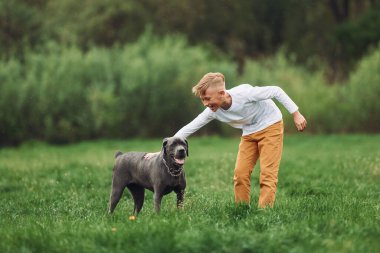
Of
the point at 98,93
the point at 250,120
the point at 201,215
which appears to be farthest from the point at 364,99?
the point at 201,215

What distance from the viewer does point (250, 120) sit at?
881 cm

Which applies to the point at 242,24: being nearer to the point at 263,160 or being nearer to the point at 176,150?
the point at 263,160

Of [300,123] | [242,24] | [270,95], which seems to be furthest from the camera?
[242,24]

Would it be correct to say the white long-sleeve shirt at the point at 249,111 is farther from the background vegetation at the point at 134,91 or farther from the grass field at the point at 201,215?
the background vegetation at the point at 134,91

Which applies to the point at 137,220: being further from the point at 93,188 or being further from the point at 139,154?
the point at 93,188

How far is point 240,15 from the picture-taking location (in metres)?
51.5

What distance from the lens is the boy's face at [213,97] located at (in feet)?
27.0

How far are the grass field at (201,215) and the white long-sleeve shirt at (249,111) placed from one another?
1094mm

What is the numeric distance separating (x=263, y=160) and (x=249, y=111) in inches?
27.4

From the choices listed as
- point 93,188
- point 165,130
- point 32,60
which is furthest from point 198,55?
point 93,188

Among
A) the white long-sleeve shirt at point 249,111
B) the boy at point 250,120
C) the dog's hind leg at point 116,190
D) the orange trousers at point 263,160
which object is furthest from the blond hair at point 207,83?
the dog's hind leg at point 116,190

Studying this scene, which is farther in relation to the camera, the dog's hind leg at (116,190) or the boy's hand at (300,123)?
the dog's hind leg at (116,190)

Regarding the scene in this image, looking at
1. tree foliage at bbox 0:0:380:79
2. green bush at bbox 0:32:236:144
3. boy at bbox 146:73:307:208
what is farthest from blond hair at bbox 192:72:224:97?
tree foliage at bbox 0:0:380:79

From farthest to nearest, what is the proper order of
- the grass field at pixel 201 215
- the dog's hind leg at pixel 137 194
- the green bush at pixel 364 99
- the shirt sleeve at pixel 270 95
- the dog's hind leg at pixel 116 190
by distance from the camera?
the green bush at pixel 364 99 < the dog's hind leg at pixel 137 194 < the dog's hind leg at pixel 116 190 < the shirt sleeve at pixel 270 95 < the grass field at pixel 201 215
